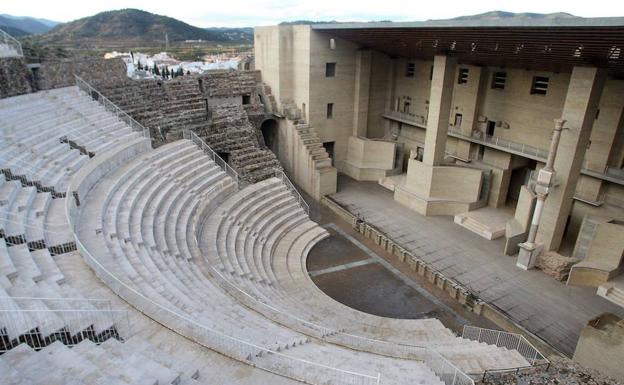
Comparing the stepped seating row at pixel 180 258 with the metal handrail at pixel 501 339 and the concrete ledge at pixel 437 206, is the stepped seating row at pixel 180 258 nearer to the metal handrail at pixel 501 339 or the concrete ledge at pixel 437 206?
the metal handrail at pixel 501 339

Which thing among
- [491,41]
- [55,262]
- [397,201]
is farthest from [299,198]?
[55,262]

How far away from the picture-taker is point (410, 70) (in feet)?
85.7

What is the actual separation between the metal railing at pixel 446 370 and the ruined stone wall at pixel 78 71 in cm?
2104

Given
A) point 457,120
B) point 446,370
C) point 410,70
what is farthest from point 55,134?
point 457,120

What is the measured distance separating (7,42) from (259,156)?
42.3 feet

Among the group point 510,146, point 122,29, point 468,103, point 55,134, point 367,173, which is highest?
point 122,29

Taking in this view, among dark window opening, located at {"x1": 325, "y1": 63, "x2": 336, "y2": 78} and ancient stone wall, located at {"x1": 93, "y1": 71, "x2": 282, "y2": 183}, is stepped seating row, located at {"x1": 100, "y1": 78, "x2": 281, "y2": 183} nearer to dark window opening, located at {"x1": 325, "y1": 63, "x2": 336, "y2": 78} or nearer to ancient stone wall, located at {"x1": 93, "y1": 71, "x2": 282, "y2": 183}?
ancient stone wall, located at {"x1": 93, "y1": 71, "x2": 282, "y2": 183}

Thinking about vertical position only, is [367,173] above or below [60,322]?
below

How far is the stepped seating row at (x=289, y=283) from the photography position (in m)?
10.0

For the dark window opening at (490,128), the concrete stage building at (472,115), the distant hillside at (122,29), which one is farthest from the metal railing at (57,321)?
the distant hillside at (122,29)

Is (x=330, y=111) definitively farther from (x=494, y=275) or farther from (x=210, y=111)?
(x=494, y=275)

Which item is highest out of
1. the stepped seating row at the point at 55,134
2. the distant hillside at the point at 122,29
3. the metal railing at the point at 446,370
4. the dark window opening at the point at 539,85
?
the distant hillside at the point at 122,29

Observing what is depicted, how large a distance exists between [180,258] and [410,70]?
64.6 ft

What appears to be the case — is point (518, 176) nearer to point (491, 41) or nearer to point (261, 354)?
point (491, 41)
